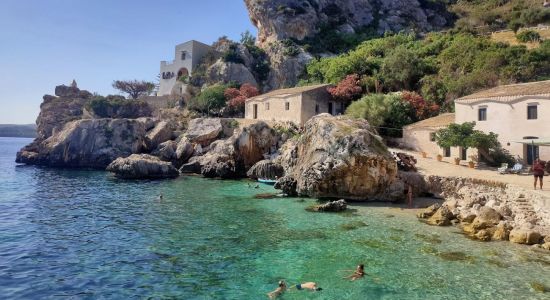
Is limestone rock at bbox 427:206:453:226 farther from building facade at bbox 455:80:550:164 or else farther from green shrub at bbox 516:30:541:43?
green shrub at bbox 516:30:541:43

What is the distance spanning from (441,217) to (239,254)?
11368 millimetres

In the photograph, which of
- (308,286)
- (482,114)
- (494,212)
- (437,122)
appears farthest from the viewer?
(437,122)

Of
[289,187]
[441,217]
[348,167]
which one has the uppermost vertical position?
[348,167]

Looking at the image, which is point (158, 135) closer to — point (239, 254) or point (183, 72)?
point (183, 72)

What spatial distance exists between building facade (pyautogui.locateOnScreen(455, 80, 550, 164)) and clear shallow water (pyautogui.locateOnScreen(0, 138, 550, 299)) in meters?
13.0

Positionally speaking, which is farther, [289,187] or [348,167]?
[289,187]

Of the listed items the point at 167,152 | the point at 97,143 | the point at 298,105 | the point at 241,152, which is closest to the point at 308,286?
the point at 241,152

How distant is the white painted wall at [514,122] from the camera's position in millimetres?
25406

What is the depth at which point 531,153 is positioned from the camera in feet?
87.2

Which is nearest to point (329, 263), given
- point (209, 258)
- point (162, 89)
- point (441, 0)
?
point (209, 258)

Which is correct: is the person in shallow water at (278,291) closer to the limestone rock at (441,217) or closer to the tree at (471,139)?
the limestone rock at (441,217)

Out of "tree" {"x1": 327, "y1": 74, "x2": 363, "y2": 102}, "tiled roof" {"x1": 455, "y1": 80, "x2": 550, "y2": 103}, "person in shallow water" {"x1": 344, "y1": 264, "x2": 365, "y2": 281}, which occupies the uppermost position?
"tree" {"x1": 327, "y1": 74, "x2": 363, "y2": 102}

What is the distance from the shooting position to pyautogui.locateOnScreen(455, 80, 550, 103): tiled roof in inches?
1016

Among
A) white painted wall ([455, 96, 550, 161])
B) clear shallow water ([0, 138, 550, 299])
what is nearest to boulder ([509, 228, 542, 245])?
clear shallow water ([0, 138, 550, 299])
